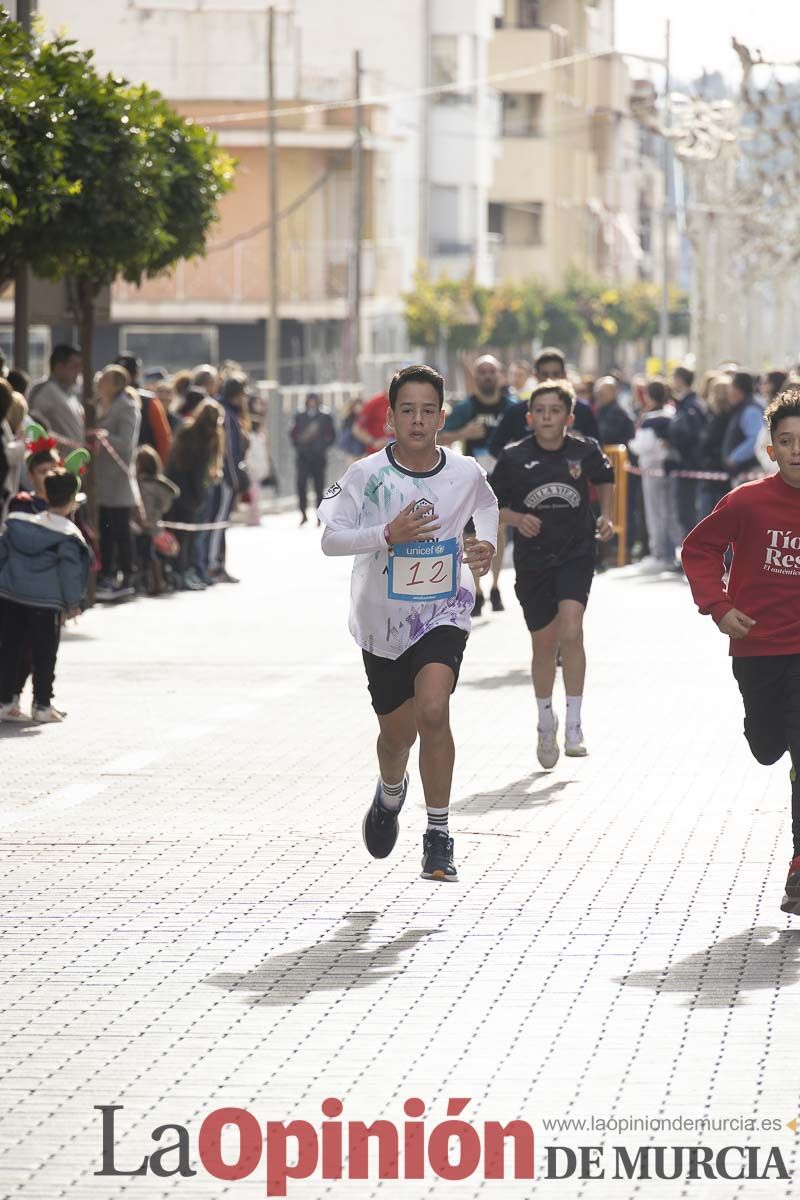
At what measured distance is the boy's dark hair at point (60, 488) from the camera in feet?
46.0

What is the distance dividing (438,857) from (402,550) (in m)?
1.03

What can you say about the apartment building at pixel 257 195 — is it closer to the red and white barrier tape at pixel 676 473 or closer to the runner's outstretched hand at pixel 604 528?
the red and white barrier tape at pixel 676 473

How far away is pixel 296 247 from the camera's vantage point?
6462 cm

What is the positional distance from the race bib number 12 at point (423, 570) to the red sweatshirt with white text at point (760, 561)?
0.83 meters

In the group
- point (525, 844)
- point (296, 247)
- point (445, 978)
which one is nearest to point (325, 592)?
point (525, 844)

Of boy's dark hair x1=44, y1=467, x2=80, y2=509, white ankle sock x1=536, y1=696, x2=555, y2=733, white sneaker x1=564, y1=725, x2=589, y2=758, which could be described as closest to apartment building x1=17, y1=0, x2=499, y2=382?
boy's dark hair x1=44, y1=467, x2=80, y2=509

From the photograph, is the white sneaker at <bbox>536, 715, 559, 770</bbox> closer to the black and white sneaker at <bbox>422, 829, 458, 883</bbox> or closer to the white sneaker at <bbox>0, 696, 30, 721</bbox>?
the black and white sneaker at <bbox>422, 829, 458, 883</bbox>

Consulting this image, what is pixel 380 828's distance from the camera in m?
9.32

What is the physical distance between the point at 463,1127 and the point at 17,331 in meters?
15.6

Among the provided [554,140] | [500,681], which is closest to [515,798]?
[500,681]

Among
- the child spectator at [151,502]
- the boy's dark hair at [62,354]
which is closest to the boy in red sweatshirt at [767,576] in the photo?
the boy's dark hair at [62,354]

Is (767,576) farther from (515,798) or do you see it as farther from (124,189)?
(124,189)

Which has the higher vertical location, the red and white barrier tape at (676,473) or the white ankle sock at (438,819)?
the white ankle sock at (438,819)

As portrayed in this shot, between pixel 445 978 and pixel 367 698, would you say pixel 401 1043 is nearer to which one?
pixel 445 978
